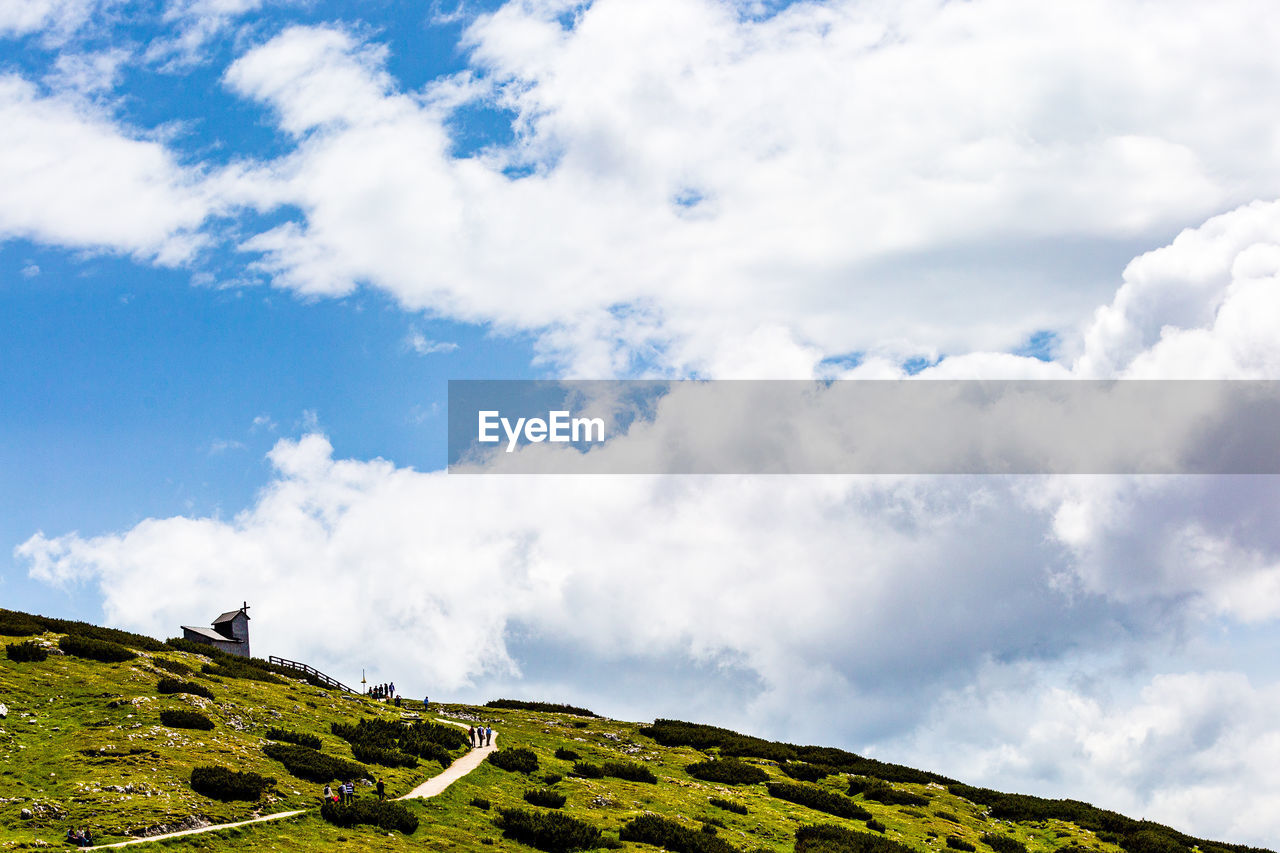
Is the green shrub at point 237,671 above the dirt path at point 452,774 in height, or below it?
above

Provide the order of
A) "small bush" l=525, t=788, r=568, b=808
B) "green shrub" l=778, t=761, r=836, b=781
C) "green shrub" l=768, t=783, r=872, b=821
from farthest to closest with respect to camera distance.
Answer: "green shrub" l=778, t=761, r=836, b=781
"green shrub" l=768, t=783, r=872, b=821
"small bush" l=525, t=788, r=568, b=808

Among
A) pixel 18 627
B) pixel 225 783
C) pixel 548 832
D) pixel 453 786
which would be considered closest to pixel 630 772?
pixel 453 786

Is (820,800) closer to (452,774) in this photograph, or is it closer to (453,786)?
(452,774)

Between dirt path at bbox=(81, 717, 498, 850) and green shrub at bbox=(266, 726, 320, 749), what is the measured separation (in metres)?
5.62

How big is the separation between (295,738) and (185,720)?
514 cm

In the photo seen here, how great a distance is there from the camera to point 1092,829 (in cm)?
5381

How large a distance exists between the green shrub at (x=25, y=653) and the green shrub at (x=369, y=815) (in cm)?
2153

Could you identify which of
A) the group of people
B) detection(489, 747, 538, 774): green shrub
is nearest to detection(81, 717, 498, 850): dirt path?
detection(489, 747, 538, 774): green shrub

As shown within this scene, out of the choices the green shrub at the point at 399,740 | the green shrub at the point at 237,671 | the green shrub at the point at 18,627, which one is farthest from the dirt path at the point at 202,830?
the green shrub at the point at 18,627

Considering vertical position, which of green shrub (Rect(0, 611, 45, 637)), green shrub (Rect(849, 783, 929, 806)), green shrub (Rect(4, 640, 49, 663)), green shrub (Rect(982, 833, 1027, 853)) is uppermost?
green shrub (Rect(0, 611, 45, 637))

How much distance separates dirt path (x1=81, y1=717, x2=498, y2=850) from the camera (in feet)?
95.4

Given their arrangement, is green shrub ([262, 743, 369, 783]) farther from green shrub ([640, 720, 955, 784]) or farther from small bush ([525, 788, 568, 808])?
green shrub ([640, 720, 955, 784])

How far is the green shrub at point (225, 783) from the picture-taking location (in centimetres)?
3366

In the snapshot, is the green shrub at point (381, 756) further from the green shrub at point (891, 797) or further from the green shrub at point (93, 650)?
the green shrub at point (891, 797)
